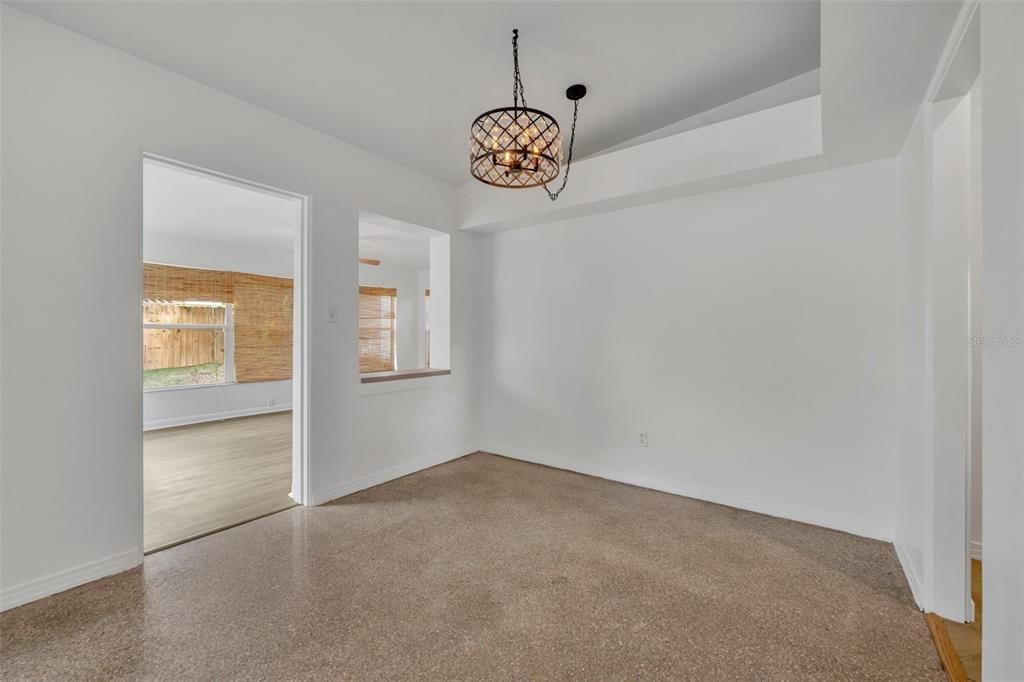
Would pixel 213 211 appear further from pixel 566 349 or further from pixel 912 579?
pixel 912 579

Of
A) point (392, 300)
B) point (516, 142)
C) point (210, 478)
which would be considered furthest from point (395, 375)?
point (392, 300)

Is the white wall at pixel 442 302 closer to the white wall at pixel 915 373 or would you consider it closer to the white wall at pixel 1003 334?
the white wall at pixel 915 373

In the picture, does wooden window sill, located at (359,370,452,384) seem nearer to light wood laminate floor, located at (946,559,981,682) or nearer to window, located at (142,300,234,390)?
light wood laminate floor, located at (946,559,981,682)

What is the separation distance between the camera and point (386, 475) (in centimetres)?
341

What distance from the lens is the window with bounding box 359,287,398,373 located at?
24.1ft

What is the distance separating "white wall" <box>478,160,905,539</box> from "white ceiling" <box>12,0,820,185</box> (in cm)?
78

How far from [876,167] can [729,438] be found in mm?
1819

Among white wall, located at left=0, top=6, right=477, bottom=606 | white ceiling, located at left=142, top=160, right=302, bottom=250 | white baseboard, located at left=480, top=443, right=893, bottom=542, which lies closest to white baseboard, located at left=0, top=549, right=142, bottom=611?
white wall, located at left=0, top=6, right=477, bottom=606

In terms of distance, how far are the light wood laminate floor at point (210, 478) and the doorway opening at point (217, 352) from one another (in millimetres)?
12

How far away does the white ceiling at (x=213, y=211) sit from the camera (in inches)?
139

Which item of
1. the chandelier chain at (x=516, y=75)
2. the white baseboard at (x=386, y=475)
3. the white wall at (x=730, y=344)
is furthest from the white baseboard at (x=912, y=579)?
the white baseboard at (x=386, y=475)

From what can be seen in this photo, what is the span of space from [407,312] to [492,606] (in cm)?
668

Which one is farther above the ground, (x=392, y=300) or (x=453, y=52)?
(x=453, y=52)

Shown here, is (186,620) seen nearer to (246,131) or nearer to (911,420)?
(246,131)
